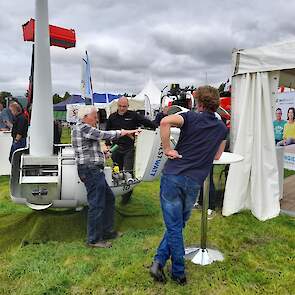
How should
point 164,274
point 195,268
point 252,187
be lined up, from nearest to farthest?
point 164,274 → point 195,268 → point 252,187

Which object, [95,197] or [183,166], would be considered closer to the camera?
[183,166]

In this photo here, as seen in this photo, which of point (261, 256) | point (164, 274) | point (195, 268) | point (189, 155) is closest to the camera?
point (189, 155)

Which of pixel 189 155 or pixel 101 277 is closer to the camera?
pixel 189 155

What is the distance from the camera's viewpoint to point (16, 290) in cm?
286

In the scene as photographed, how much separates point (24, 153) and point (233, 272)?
254cm

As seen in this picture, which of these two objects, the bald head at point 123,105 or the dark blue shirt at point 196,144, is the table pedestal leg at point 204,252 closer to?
the dark blue shirt at point 196,144

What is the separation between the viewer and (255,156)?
479cm

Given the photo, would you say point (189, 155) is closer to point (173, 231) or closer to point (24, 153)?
point (173, 231)

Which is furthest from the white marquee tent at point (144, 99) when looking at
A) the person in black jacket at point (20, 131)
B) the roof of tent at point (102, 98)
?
the person in black jacket at point (20, 131)

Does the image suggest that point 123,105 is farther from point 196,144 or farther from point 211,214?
point 196,144

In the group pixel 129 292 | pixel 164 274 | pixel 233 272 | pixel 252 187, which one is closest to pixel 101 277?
pixel 129 292

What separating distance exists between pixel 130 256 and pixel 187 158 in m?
1.35

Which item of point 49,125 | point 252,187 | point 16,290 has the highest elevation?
point 49,125

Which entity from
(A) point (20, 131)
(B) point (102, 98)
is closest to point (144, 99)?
(B) point (102, 98)
